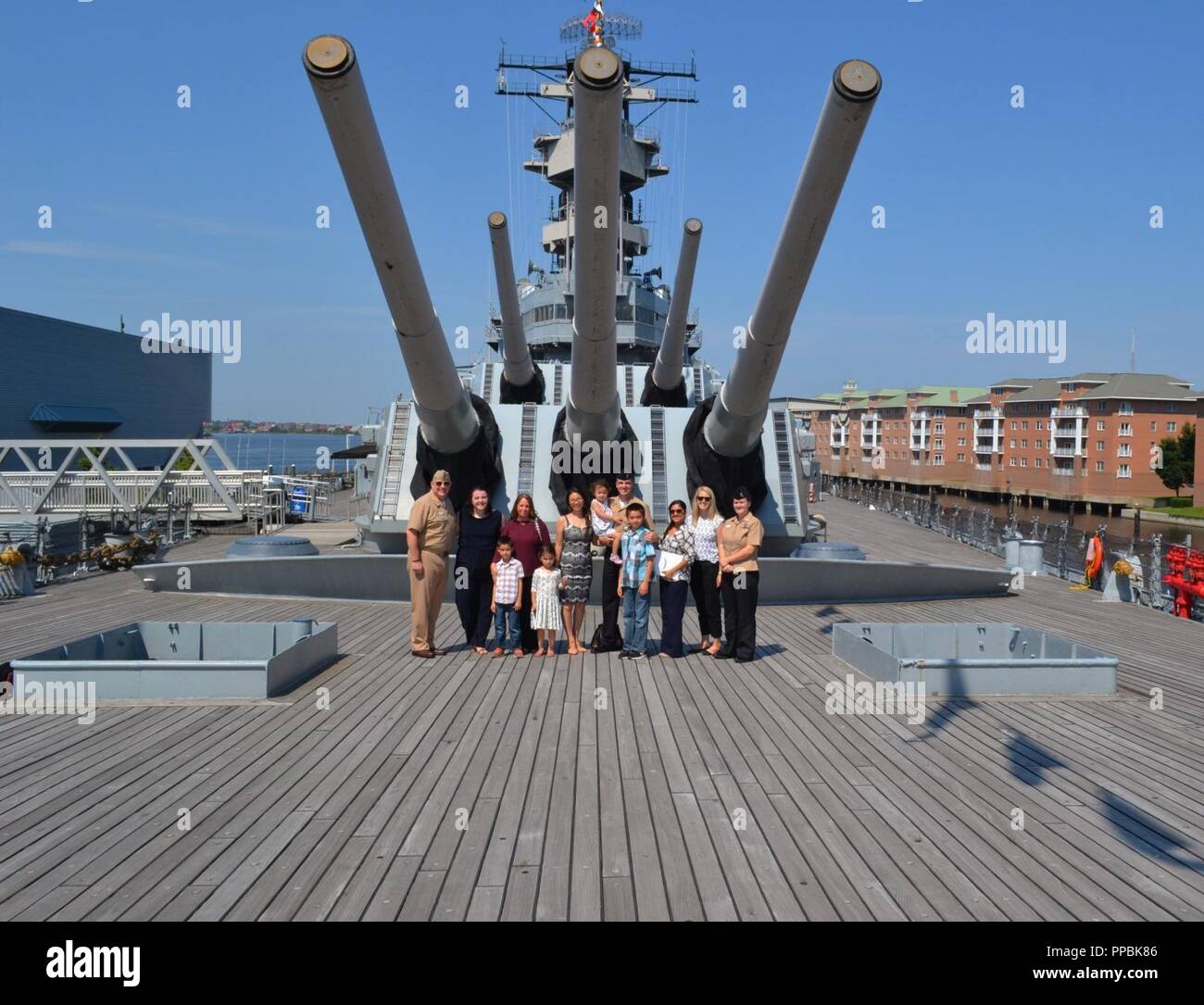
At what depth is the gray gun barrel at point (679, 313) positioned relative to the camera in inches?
425

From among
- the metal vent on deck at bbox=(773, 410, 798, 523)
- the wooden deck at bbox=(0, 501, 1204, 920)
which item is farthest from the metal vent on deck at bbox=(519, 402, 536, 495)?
the wooden deck at bbox=(0, 501, 1204, 920)

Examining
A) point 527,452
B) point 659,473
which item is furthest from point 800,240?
point 527,452

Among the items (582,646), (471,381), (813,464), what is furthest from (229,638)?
(813,464)

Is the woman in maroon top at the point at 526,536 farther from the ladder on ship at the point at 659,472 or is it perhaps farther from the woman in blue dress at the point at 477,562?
the ladder on ship at the point at 659,472

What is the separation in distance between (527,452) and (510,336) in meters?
1.63

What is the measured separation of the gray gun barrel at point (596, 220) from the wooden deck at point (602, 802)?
87.2 inches

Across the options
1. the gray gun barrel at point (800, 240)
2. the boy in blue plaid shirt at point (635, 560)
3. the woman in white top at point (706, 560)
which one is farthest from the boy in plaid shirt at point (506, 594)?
the gray gun barrel at point (800, 240)

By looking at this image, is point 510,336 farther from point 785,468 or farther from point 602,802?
point 602,802

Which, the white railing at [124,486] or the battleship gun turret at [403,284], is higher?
the battleship gun turret at [403,284]

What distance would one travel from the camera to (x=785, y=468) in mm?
10438

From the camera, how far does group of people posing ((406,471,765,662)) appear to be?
6.73 meters

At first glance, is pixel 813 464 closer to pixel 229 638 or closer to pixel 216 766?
pixel 229 638

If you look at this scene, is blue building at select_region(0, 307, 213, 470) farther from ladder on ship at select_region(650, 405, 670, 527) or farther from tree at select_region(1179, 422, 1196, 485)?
tree at select_region(1179, 422, 1196, 485)

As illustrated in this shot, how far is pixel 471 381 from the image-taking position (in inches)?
489
